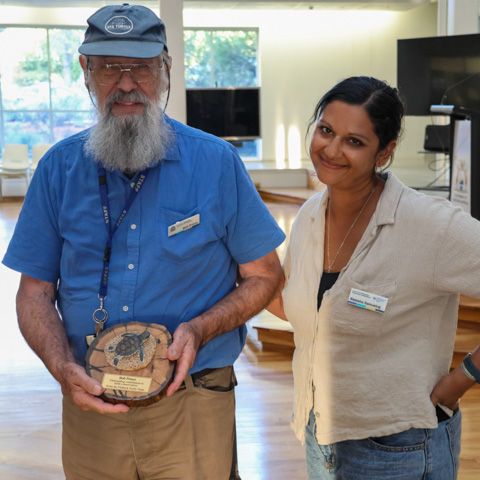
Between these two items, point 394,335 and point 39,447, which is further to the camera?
point 39,447

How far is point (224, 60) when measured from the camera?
649 inches

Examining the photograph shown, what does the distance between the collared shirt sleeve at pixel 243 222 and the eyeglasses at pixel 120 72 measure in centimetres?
26

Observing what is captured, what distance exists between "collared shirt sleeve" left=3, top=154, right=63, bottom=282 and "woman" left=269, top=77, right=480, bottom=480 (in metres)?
0.63

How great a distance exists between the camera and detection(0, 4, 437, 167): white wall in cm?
1614

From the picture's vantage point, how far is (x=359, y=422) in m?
1.62

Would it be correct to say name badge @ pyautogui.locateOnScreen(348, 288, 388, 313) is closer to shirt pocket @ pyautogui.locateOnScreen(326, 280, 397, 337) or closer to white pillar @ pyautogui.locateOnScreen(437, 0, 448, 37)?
shirt pocket @ pyautogui.locateOnScreen(326, 280, 397, 337)

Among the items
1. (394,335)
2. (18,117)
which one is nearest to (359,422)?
(394,335)

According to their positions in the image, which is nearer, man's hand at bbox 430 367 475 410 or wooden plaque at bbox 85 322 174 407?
wooden plaque at bbox 85 322 174 407

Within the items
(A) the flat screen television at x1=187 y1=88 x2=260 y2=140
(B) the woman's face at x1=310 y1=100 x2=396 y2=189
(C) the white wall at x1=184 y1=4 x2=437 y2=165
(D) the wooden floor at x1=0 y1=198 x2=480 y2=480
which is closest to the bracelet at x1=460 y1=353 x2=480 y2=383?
(B) the woman's face at x1=310 y1=100 x2=396 y2=189

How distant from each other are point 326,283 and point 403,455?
1.47ft

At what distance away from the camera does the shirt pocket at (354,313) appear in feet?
5.17

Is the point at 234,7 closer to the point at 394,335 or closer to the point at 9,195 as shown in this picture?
the point at 9,195

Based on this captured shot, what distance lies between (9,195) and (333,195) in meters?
14.3

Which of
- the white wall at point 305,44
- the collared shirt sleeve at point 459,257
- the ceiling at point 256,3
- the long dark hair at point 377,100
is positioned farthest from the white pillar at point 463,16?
the collared shirt sleeve at point 459,257
